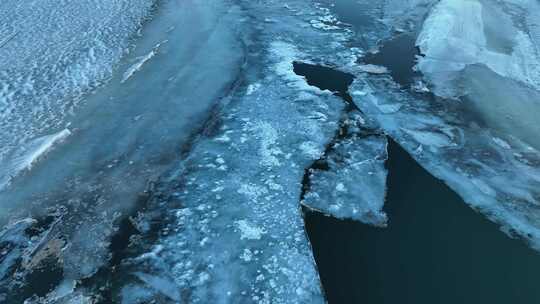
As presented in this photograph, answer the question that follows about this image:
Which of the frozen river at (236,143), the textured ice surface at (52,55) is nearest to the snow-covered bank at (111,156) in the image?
the frozen river at (236,143)

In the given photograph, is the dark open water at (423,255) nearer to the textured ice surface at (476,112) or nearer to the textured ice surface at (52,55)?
Answer: the textured ice surface at (476,112)

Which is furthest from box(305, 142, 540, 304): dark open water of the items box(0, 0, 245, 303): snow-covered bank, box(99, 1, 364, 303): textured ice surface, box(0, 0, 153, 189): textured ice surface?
box(0, 0, 153, 189): textured ice surface

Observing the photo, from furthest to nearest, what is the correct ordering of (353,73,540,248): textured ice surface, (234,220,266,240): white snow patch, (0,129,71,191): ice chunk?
(0,129,71,191): ice chunk → (353,73,540,248): textured ice surface → (234,220,266,240): white snow patch

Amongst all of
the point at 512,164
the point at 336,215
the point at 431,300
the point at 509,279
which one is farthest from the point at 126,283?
the point at 512,164

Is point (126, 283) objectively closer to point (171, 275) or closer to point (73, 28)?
point (171, 275)

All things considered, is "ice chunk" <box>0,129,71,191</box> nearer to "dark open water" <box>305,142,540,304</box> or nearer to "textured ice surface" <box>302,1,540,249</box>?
"dark open water" <box>305,142,540,304</box>
